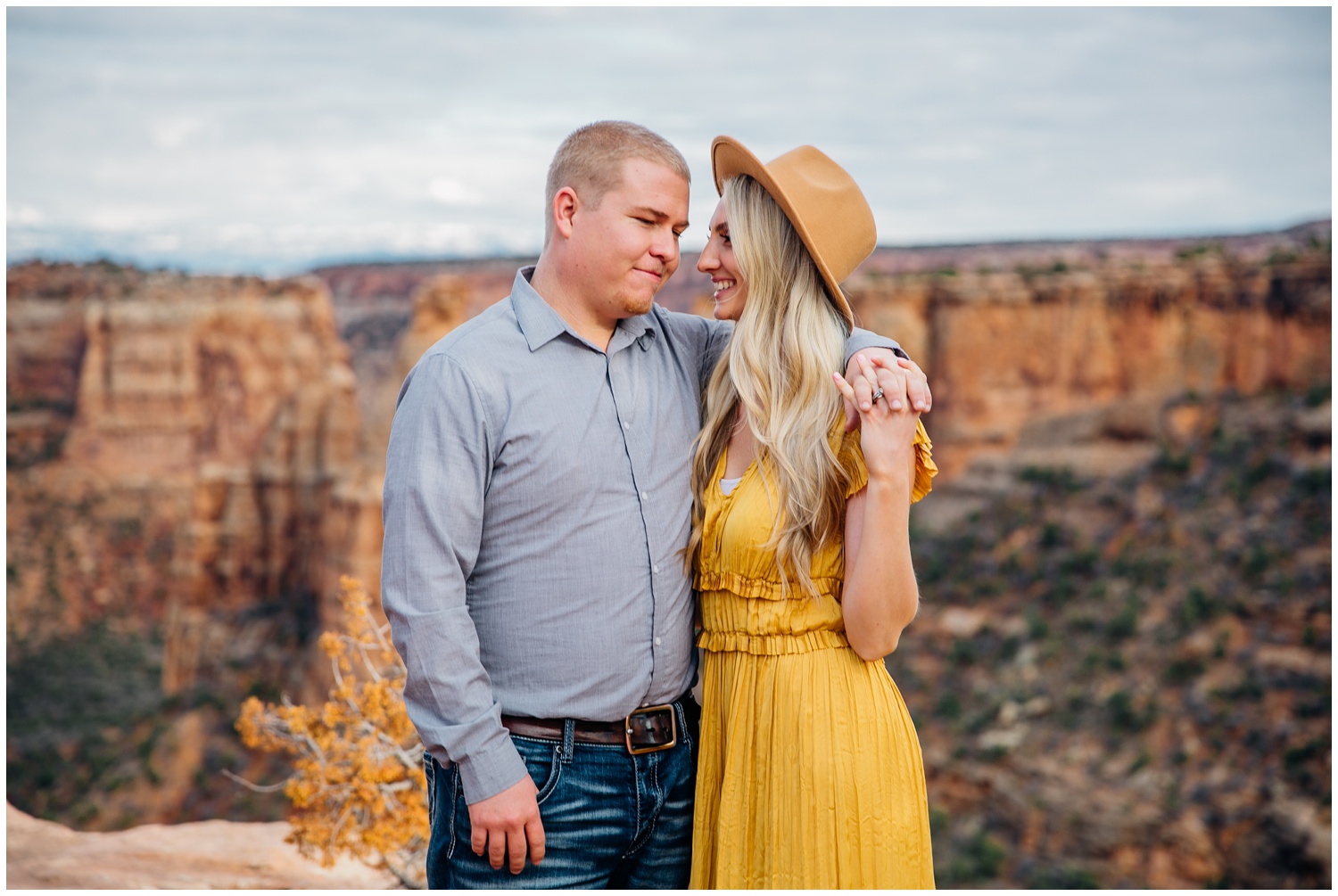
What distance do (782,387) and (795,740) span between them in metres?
0.83

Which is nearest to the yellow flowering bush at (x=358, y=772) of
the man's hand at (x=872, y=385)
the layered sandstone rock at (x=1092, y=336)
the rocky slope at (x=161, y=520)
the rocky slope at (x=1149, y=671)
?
the man's hand at (x=872, y=385)

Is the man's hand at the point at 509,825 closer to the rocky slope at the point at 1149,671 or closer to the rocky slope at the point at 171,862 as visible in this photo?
the rocky slope at the point at 171,862

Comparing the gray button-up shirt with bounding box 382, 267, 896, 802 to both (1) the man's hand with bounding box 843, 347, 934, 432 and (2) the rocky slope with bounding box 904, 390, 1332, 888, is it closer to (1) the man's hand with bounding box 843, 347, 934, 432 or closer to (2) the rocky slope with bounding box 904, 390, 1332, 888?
(1) the man's hand with bounding box 843, 347, 934, 432

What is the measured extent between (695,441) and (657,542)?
31 cm

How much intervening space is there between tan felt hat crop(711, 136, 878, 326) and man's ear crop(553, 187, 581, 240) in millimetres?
408

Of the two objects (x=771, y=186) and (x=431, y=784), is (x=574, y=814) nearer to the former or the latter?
(x=431, y=784)

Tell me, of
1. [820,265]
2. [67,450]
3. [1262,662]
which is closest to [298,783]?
[820,265]

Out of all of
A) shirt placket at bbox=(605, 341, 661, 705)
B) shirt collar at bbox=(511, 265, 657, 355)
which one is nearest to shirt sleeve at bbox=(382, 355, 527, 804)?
shirt collar at bbox=(511, 265, 657, 355)

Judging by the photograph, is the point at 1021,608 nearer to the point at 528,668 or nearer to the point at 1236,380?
the point at 1236,380

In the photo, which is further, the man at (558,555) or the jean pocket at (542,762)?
the jean pocket at (542,762)

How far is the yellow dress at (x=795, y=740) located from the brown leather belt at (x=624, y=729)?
0.15m

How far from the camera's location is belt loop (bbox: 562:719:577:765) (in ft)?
8.35

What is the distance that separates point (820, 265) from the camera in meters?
2.69

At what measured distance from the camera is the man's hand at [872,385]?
2445 millimetres
